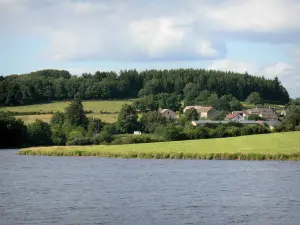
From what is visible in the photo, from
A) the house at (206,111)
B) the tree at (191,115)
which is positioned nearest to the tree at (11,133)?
the tree at (191,115)

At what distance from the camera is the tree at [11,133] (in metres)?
123

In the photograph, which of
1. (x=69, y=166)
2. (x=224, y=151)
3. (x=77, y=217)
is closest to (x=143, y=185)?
(x=77, y=217)

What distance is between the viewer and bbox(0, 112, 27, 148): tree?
123 meters

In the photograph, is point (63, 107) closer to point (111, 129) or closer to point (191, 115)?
point (191, 115)

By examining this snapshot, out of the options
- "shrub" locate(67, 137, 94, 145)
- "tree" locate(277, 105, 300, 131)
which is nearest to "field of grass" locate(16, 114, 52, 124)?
"shrub" locate(67, 137, 94, 145)

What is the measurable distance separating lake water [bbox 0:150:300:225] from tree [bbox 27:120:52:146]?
57.0m

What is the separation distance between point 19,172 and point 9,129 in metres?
61.6

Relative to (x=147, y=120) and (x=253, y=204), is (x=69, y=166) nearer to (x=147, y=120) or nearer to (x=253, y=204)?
(x=253, y=204)

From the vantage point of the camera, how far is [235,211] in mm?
38375

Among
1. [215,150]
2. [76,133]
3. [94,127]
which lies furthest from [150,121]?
[215,150]

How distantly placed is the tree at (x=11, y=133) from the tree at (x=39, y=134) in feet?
5.09

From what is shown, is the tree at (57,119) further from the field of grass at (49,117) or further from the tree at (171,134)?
the tree at (171,134)

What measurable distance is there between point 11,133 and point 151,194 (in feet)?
271

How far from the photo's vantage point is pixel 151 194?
149ft
